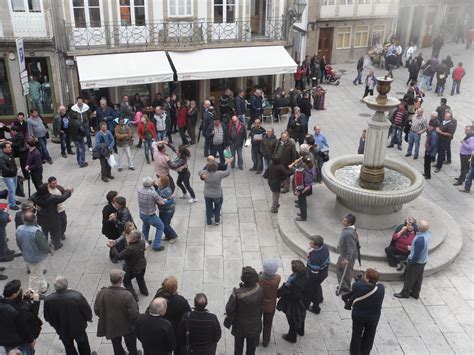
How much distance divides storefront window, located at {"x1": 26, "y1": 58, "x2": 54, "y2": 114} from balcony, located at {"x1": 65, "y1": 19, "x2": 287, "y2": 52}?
4.37 ft

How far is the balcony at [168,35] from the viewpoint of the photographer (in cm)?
1741

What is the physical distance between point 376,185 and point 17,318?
24.0 ft

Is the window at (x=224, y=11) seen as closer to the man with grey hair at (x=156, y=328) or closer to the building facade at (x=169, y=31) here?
the building facade at (x=169, y=31)

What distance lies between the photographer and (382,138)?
10.2m

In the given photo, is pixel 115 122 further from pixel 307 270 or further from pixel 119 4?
pixel 307 270

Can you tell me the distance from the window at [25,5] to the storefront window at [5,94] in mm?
1952

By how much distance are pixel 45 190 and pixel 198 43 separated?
10758mm

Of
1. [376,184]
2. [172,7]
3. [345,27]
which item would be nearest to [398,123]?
[376,184]

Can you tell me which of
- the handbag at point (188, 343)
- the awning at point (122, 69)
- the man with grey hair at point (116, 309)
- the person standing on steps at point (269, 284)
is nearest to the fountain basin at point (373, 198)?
the person standing on steps at point (269, 284)

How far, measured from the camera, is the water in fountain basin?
34.8 feet

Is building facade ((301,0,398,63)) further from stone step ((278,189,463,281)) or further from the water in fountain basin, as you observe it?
stone step ((278,189,463,281))

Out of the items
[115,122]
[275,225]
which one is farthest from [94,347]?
[115,122]

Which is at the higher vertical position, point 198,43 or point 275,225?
point 198,43

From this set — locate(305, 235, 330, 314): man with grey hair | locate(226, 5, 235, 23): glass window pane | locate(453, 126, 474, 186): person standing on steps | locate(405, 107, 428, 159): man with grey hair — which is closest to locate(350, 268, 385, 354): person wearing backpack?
locate(305, 235, 330, 314): man with grey hair
